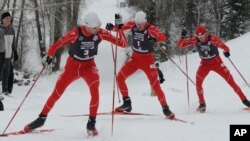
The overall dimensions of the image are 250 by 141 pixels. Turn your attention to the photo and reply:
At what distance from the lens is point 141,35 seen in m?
9.13

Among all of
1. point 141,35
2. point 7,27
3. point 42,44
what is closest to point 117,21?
point 141,35

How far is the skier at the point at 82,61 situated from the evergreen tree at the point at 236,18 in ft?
93.4

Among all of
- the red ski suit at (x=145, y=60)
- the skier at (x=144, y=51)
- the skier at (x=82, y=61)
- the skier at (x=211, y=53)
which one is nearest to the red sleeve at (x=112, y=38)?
the skier at (x=82, y=61)

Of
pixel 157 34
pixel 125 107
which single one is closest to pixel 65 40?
pixel 157 34

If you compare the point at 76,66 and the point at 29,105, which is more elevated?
the point at 76,66

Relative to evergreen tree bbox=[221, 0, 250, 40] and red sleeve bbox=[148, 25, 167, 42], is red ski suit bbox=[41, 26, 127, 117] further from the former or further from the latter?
evergreen tree bbox=[221, 0, 250, 40]

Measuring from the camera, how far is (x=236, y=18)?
115 ft

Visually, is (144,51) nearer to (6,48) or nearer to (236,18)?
(6,48)

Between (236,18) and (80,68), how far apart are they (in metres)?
29.2

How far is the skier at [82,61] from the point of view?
7.31 meters

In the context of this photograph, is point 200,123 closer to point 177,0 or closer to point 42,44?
point 42,44

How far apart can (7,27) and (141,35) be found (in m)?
4.18

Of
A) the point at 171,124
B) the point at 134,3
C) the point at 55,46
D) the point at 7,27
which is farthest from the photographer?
the point at 134,3

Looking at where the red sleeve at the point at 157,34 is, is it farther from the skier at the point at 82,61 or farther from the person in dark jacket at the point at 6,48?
the person in dark jacket at the point at 6,48
